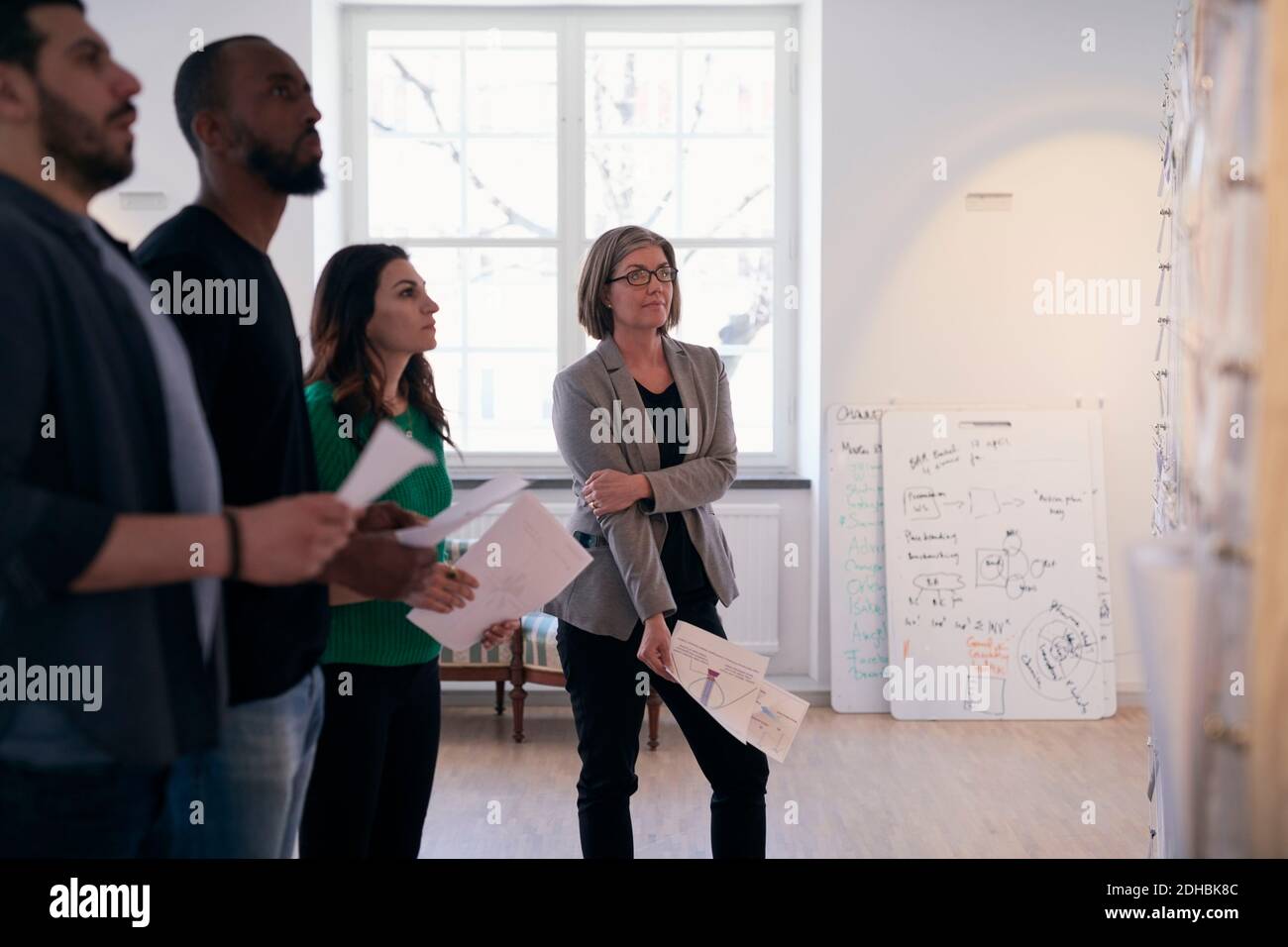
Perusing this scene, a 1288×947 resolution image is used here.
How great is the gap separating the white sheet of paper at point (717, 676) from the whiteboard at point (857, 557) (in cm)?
244

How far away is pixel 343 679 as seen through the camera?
1.53m

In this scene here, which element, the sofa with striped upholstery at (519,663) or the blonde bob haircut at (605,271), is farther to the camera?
the sofa with striped upholstery at (519,663)

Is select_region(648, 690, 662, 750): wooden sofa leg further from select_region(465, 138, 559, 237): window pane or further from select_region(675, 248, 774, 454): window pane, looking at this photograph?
select_region(465, 138, 559, 237): window pane

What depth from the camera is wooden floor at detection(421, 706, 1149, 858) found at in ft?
9.53

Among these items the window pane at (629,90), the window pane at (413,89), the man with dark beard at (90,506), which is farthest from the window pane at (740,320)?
the man with dark beard at (90,506)

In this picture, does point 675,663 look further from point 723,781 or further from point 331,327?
point 331,327

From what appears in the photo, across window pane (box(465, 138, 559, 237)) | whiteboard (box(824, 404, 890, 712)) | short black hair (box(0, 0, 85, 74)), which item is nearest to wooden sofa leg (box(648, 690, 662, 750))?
whiteboard (box(824, 404, 890, 712))

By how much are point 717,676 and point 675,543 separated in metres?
0.25

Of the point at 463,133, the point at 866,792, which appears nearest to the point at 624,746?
the point at 866,792

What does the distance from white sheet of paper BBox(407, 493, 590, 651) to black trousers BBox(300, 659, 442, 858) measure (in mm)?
94

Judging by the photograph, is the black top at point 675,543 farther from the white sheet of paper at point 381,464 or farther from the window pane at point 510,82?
the window pane at point 510,82

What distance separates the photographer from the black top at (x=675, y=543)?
2051mm

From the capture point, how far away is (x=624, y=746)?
6.72 feet
